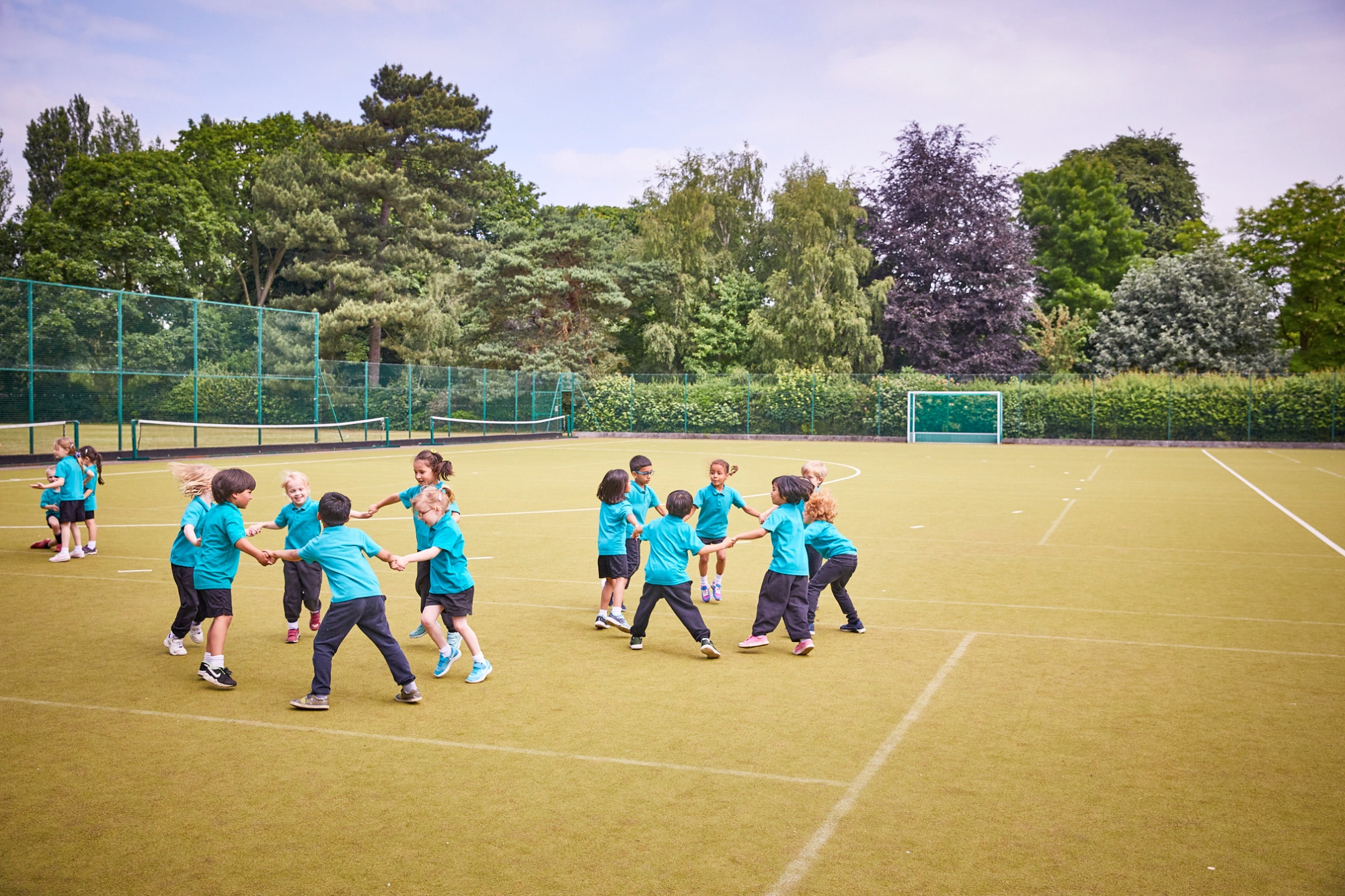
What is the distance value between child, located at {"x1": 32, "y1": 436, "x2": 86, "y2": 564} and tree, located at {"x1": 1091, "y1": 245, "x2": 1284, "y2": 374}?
4585 centimetres

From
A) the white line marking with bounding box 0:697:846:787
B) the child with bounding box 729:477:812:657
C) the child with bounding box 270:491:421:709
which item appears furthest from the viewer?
the child with bounding box 729:477:812:657

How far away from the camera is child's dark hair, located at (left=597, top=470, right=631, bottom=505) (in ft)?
23.7

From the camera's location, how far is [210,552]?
6.14 metres

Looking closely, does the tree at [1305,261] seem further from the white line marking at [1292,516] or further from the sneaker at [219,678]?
the sneaker at [219,678]

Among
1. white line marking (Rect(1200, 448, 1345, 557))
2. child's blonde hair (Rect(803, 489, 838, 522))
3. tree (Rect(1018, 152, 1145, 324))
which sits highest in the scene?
tree (Rect(1018, 152, 1145, 324))

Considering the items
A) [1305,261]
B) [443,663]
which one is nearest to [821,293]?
[1305,261]

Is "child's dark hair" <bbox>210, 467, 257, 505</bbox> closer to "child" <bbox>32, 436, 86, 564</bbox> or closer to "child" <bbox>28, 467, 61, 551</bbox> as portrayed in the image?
"child" <bbox>32, 436, 86, 564</bbox>

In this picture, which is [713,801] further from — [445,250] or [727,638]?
[445,250]

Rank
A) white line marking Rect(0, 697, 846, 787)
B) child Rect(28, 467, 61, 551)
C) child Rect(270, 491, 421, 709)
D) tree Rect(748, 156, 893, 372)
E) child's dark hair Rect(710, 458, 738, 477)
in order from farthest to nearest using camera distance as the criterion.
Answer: tree Rect(748, 156, 893, 372) < child Rect(28, 467, 61, 551) < child's dark hair Rect(710, 458, 738, 477) < child Rect(270, 491, 421, 709) < white line marking Rect(0, 697, 846, 787)

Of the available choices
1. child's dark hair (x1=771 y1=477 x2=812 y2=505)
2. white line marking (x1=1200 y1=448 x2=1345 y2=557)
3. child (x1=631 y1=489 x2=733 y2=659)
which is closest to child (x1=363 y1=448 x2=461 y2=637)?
child (x1=631 y1=489 x2=733 y2=659)

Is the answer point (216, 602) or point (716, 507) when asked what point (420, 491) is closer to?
point (216, 602)

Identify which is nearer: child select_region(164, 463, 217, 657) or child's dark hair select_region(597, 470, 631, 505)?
child select_region(164, 463, 217, 657)

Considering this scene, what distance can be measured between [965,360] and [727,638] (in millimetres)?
47910

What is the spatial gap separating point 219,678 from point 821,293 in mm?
46587
